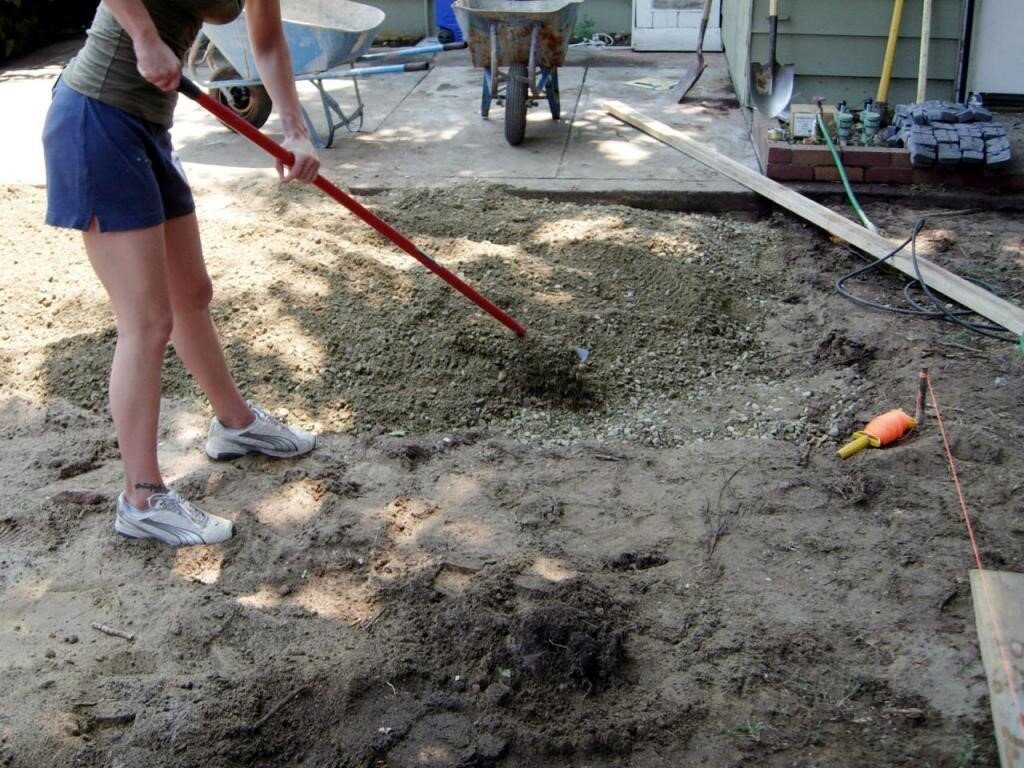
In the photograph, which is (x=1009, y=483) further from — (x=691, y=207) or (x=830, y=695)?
(x=691, y=207)

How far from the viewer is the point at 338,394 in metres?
3.75

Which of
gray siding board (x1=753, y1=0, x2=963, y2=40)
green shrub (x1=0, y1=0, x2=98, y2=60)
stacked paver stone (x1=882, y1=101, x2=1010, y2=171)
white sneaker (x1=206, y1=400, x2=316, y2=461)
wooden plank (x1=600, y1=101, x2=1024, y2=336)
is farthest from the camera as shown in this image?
green shrub (x1=0, y1=0, x2=98, y2=60)

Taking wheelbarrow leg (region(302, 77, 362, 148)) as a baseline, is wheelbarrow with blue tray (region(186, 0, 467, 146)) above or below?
above

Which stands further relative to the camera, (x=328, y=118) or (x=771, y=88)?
(x=771, y=88)

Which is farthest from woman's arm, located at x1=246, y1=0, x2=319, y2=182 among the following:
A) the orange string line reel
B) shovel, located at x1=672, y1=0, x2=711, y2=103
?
shovel, located at x1=672, y1=0, x2=711, y2=103

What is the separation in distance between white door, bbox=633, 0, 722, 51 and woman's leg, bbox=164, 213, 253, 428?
Result: 665 centimetres

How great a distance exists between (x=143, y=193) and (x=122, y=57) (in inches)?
12.6

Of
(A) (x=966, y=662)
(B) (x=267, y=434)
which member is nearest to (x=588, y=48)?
(B) (x=267, y=434)

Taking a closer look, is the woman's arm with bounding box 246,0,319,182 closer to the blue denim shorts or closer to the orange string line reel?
the blue denim shorts

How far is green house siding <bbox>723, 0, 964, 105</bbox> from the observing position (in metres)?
6.45

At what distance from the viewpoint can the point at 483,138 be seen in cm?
652

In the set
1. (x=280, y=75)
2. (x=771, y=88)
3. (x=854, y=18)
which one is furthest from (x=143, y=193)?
(x=854, y=18)

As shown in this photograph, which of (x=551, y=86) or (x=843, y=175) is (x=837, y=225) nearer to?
(x=843, y=175)

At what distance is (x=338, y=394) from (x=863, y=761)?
2199 mm
